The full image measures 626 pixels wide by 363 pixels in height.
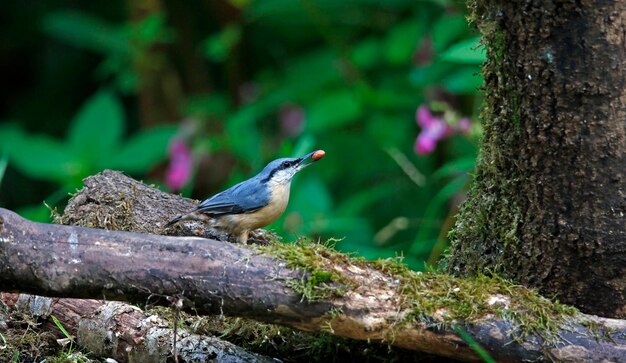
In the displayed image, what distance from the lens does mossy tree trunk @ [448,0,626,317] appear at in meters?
2.10

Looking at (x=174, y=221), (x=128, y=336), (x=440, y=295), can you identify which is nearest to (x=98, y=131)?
(x=174, y=221)

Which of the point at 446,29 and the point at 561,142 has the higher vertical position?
the point at 446,29

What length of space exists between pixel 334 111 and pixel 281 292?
99.9 inches

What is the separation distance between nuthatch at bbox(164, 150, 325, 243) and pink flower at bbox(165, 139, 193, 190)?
1718 millimetres

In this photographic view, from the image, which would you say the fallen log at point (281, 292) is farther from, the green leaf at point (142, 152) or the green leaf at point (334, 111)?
the green leaf at point (142, 152)

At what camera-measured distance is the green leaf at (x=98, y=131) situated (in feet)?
14.9

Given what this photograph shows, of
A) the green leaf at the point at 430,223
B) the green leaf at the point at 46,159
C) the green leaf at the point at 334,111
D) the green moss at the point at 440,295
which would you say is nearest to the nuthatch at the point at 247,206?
the green moss at the point at 440,295

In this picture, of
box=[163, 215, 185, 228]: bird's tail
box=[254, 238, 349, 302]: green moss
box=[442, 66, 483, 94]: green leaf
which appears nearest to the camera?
box=[254, 238, 349, 302]: green moss

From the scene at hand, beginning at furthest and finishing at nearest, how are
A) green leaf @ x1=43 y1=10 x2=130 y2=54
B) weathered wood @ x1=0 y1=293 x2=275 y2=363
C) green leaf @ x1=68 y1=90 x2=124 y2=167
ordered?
green leaf @ x1=43 y1=10 x2=130 y2=54, green leaf @ x1=68 y1=90 x2=124 y2=167, weathered wood @ x1=0 y1=293 x2=275 y2=363

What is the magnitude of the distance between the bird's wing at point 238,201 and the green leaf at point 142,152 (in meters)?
1.65

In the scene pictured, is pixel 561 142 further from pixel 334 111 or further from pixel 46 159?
pixel 46 159

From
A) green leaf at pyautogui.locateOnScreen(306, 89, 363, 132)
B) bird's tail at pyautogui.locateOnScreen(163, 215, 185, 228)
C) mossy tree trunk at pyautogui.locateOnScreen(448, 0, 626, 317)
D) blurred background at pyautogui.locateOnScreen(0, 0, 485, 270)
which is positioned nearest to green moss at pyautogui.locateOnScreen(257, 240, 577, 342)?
mossy tree trunk at pyautogui.locateOnScreen(448, 0, 626, 317)

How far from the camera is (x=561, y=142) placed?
2174 millimetres

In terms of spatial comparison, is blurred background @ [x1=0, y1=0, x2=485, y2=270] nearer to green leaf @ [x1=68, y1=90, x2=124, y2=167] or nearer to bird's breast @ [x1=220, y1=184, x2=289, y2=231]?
green leaf @ [x1=68, y1=90, x2=124, y2=167]
